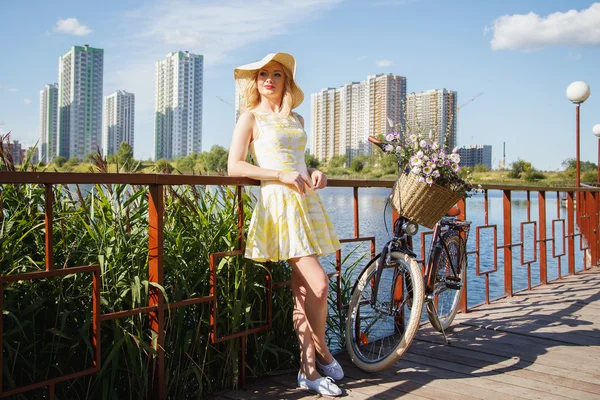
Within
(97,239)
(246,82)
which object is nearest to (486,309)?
(246,82)

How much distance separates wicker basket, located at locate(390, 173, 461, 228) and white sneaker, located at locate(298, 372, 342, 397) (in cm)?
82

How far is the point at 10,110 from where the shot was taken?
81.6 meters

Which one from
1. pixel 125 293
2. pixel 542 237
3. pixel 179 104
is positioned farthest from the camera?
pixel 179 104

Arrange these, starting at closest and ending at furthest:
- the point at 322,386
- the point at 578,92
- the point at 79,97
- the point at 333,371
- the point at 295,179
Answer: the point at 295,179 < the point at 322,386 < the point at 333,371 < the point at 578,92 < the point at 79,97

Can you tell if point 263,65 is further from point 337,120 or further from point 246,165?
point 337,120

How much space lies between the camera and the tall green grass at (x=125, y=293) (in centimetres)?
174

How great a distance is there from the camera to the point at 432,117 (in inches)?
105

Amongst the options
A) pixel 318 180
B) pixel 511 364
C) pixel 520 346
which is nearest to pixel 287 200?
pixel 318 180

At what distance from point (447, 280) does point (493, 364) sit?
1.76 feet

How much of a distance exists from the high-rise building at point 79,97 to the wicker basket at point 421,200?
79193 mm

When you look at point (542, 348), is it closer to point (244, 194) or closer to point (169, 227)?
point (244, 194)

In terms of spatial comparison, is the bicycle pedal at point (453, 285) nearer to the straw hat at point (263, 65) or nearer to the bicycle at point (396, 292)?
the bicycle at point (396, 292)

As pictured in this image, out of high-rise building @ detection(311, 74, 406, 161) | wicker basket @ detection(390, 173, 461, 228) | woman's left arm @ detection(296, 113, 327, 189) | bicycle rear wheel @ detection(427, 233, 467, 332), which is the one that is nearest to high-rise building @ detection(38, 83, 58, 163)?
high-rise building @ detection(311, 74, 406, 161)

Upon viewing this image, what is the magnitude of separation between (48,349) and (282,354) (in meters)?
1.04
